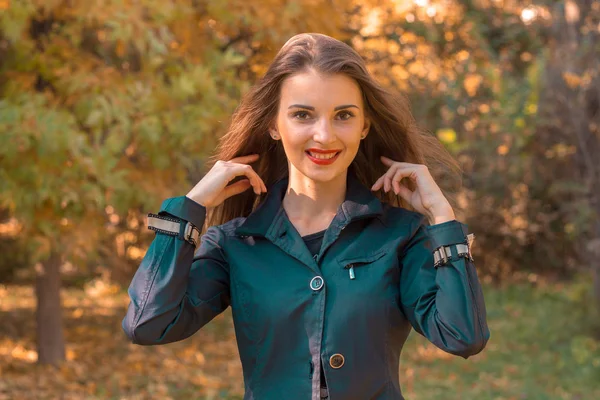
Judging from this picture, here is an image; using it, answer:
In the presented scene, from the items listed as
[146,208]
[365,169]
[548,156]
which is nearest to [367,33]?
[548,156]

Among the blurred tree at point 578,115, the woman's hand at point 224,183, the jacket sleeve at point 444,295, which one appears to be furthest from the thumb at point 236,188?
the blurred tree at point 578,115

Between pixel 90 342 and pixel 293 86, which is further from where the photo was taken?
pixel 90 342

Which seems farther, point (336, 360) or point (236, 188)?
point (236, 188)

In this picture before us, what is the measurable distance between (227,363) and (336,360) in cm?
538

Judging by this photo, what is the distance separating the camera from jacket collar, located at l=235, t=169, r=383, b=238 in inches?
90.3

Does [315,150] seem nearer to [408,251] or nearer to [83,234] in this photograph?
[408,251]

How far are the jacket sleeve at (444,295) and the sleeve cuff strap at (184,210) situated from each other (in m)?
0.56

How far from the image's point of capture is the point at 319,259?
2.24 m

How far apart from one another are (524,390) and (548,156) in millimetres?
2931

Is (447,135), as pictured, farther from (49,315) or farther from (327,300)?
(327,300)

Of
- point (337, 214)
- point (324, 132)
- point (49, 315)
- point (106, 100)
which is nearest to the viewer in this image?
point (324, 132)

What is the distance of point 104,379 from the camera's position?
662 cm

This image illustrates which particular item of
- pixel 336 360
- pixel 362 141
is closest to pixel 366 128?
pixel 362 141

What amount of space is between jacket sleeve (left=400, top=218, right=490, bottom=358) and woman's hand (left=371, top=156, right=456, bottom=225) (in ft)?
0.17
